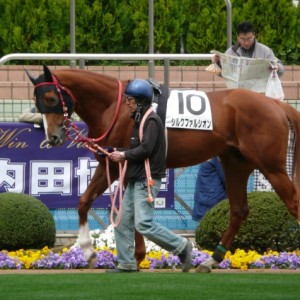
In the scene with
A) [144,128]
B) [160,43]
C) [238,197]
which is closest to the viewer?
[144,128]

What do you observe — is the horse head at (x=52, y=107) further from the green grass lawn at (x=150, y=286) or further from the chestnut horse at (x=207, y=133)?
the green grass lawn at (x=150, y=286)

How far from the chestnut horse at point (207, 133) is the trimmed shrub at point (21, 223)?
1923 mm

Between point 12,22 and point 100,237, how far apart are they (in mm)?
9214

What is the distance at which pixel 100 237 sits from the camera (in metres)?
14.8

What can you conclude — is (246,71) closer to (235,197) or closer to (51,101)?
(235,197)

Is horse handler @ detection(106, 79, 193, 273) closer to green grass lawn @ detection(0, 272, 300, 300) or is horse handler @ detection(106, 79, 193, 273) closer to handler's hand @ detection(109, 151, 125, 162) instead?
handler's hand @ detection(109, 151, 125, 162)

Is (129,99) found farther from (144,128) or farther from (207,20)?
(207,20)

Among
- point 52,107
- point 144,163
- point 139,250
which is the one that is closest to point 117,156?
point 144,163

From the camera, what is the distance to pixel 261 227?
14.5m

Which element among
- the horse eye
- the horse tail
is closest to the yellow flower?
the horse tail

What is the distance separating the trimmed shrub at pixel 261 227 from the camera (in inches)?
570

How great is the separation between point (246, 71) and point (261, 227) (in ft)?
5.52

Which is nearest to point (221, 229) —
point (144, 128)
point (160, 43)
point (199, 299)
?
point (144, 128)

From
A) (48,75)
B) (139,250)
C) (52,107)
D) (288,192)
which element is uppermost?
(48,75)
